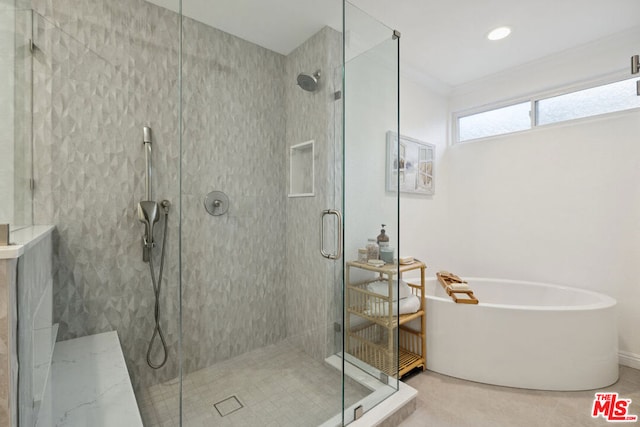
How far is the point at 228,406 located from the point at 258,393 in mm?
149

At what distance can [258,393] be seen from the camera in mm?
1431

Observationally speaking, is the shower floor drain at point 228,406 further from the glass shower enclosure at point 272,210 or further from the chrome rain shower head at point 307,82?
the chrome rain shower head at point 307,82

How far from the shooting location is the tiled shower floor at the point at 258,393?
1.36m

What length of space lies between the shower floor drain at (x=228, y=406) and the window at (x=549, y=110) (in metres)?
3.32

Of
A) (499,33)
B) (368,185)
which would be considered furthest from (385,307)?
(499,33)

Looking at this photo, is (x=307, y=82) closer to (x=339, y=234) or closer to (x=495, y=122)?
(x=339, y=234)

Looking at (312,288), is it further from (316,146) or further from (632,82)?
(632,82)

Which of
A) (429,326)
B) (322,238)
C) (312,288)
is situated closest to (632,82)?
(429,326)

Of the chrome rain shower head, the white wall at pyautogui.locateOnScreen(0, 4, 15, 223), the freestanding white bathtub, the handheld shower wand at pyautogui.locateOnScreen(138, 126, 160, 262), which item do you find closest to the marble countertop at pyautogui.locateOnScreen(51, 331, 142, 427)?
the handheld shower wand at pyautogui.locateOnScreen(138, 126, 160, 262)

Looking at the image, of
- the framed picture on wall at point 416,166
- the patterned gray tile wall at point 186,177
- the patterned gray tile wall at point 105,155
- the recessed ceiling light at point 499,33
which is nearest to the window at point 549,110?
the framed picture on wall at point 416,166

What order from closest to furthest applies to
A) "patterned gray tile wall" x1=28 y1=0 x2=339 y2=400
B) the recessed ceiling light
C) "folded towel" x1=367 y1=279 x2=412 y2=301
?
"patterned gray tile wall" x1=28 y1=0 x2=339 y2=400
"folded towel" x1=367 y1=279 x2=412 y2=301
the recessed ceiling light

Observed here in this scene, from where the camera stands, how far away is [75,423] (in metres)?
0.97

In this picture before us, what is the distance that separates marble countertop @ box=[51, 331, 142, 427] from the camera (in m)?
1.00

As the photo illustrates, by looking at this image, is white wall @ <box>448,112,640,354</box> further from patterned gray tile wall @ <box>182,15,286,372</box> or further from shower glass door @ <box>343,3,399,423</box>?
patterned gray tile wall @ <box>182,15,286,372</box>
